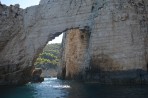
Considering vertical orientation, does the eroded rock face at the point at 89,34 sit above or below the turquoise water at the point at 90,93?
above

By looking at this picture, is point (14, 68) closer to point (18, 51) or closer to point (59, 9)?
point (18, 51)

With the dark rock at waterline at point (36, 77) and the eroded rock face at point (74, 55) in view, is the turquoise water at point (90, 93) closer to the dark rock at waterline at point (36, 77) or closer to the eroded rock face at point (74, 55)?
the eroded rock face at point (74, 55)

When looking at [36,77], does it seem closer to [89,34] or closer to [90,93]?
[89,34]

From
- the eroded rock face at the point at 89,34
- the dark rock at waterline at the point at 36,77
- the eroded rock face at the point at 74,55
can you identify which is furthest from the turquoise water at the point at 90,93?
the dark rock at waterline at the point at 36,77

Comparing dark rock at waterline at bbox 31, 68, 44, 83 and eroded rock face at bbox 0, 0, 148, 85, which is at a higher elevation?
eroded rock face at bbox 0, 0, 148, 85

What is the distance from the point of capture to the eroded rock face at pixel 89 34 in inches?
1065

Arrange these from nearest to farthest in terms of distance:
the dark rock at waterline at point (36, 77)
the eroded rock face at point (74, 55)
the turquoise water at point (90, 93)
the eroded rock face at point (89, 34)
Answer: the turquoise water at point (90, 93), the eroded rock face at point (89, 34), the eroded rock face at point (74, 55), the dark rock at waterline at point (36, 77)

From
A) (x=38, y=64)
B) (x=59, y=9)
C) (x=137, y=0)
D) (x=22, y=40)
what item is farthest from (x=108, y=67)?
(x=38, y=64)

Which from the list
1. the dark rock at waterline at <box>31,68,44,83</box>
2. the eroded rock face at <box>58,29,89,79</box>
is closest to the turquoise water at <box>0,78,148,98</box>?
the eroded rock face at <box>58,29,89,79</box>

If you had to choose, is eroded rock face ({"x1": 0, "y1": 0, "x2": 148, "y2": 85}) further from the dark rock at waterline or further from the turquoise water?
the dark rock at waterline

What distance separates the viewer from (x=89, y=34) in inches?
1264

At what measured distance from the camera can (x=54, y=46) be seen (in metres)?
124

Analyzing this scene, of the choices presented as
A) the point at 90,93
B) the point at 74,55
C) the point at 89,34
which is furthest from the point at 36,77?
the point at 90,93

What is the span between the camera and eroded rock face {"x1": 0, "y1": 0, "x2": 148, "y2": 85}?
27047mm
